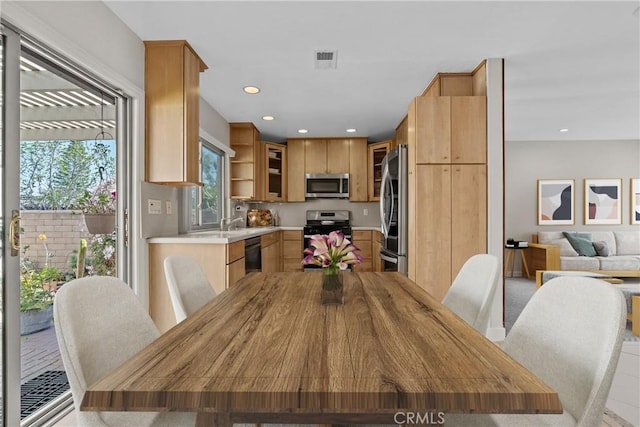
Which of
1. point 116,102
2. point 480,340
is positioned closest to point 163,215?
point 116,102

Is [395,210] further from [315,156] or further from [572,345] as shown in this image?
[572,345]

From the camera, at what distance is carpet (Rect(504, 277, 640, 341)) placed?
3362mm

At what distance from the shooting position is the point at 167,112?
2744 millimetres

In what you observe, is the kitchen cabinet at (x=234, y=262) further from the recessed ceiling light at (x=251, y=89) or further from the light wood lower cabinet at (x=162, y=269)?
the recessed ceiling light at (x=251, y=89)

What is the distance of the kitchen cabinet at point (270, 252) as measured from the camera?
4379mm

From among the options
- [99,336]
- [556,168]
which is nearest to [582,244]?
[556,168]

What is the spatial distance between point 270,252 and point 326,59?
8.92ft

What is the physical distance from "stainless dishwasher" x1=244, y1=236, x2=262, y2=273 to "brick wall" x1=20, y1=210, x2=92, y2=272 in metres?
1.46

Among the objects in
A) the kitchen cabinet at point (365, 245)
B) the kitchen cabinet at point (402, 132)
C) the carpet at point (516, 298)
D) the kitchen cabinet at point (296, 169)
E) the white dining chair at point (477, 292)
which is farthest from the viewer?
the kitchen cabinet at point (296, 169)

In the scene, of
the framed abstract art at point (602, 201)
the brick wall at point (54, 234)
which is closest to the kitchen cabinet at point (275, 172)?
the brick wall at point (54, 234)

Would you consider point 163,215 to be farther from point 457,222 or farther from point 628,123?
point 628,123

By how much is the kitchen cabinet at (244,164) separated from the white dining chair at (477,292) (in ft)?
12.9

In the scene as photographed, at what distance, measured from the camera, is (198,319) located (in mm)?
1132

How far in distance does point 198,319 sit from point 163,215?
2137 mm
